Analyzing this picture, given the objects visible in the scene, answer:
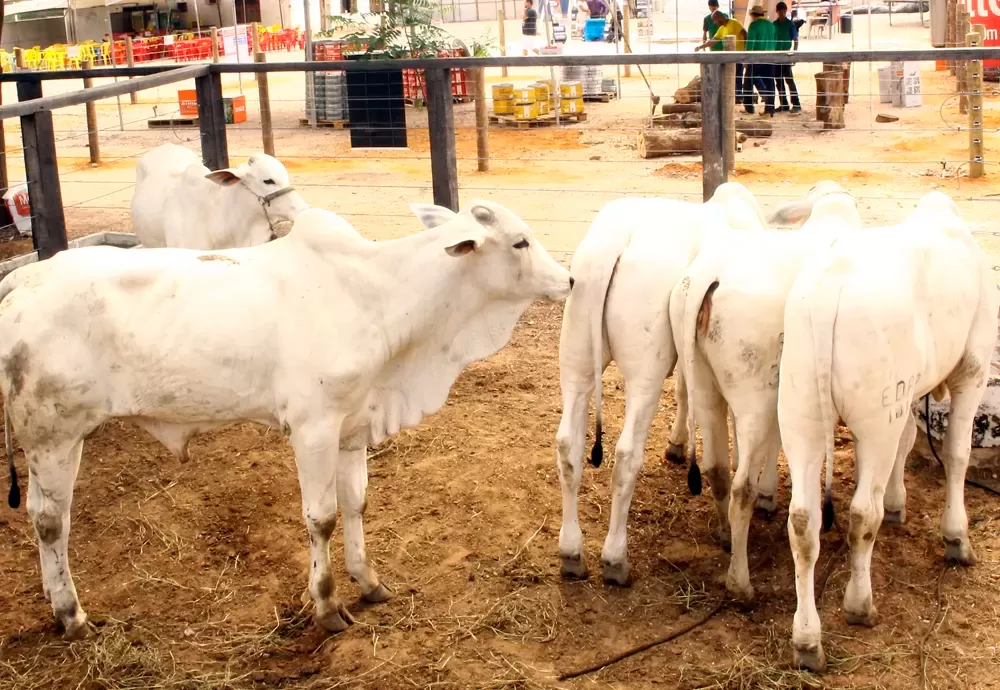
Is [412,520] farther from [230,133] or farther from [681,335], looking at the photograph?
[230,133]

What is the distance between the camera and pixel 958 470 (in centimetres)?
513

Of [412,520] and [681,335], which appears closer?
[681,335]

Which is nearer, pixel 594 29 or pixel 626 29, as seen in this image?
pixel 626 29

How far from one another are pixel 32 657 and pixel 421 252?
215 cm

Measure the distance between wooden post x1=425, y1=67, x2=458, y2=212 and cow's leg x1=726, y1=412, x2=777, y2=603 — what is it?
4.37 m

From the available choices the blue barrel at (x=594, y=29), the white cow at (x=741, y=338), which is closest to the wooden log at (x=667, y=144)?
the white cow at (x=741, y=338)

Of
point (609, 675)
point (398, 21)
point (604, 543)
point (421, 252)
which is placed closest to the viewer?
point (609, 675)

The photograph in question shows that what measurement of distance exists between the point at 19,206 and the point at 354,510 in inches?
309

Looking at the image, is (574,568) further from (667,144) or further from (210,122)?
(667,144)

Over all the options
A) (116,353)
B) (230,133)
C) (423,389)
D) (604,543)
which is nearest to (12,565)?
(116,353)

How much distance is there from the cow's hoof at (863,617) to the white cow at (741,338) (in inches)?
15.2

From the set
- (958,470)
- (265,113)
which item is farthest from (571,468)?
(265,113)

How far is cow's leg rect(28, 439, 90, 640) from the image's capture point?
459 centimetres

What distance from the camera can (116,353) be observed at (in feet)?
14.6
